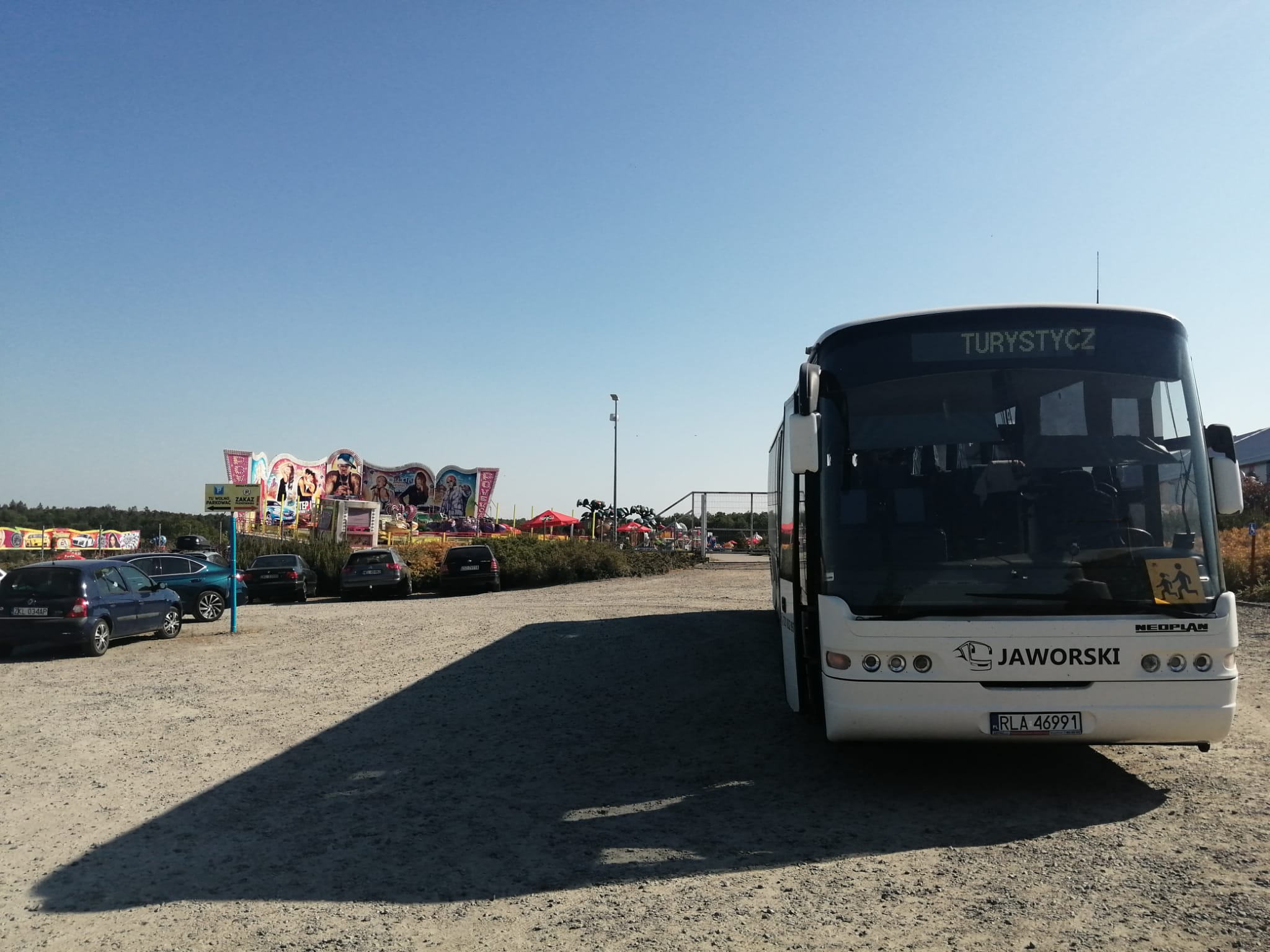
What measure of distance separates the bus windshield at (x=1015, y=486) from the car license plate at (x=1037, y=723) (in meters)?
0.64

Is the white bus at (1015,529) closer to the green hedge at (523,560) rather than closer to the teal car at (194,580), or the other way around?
the teal car at (194,580)

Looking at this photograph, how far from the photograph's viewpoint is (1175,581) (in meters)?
6.18

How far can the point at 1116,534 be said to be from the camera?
20.7 ft

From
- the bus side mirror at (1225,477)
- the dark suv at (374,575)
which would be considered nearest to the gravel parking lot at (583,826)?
the bus side mirror at (1225,477)


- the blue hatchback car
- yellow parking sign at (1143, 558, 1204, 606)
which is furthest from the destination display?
the blue hatchback car

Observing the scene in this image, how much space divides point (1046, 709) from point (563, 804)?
10.2 feet

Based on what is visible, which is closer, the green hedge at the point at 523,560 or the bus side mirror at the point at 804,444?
the bus side mirror at the point at 804,444

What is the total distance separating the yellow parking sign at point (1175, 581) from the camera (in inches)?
241

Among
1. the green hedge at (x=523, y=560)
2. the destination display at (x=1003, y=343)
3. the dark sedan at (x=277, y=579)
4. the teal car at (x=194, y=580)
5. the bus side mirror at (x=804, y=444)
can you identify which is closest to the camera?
the bus side mirror at (x=804, y=444)

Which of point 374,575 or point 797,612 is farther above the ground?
point 797,612

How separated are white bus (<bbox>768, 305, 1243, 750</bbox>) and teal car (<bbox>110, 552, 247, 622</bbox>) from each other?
54.8ft

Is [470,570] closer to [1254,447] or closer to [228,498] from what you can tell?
[228,498]

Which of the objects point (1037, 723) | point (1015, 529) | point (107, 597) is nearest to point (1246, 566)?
point (1015, 529)

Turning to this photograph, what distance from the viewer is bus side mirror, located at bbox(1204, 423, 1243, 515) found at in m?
6.60
